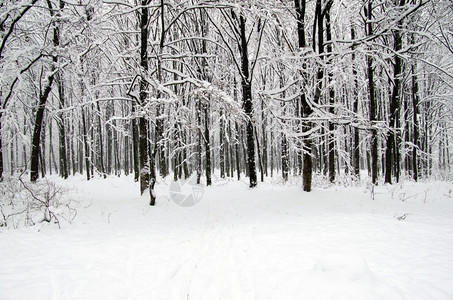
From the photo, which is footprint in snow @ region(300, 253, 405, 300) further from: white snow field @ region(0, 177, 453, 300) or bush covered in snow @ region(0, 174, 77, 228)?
bush covered in snow @ region(0, 174, 77, 228)

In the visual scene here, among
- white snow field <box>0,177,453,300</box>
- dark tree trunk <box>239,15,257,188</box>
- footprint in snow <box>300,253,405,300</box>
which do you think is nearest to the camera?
footprint in snow <box>300,253,405,300</box>

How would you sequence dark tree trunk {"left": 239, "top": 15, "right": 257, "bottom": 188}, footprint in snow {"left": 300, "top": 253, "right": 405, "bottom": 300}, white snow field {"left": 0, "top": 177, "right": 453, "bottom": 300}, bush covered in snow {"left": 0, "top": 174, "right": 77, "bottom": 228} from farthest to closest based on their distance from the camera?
dark tree trunk {"left": 239, "top": 15, "right": 257, "bottom": 188}, bush covered in snow {"left": 0, "top": 174, "right": 77, "bottom": 228}, white snow field {"left": 0, "top": 177, "right": 453, "bottom": 300}, footprint in snow {"left": 300, "top": 253, "right": 405, "bottom": 300}

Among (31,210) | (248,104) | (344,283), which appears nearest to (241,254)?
(344,283)

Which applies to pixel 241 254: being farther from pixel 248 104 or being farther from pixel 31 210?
pixel 248 104

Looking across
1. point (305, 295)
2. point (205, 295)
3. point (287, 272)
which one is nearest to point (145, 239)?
point (205, 295)

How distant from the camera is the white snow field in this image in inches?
121

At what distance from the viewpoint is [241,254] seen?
14.5 ft

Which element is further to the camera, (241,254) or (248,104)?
(248,104)

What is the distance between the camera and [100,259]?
4.35m

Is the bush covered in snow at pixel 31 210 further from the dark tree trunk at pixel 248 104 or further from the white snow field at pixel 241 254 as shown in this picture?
the dark tree trunk at pixel 248 104

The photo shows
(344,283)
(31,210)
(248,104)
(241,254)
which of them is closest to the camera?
(344,283)

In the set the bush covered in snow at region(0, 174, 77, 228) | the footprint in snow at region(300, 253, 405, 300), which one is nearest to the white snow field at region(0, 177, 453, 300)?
the footprint in snow at region(300, 253, 405, 300)

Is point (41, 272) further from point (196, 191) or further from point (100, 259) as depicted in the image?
point (196, 191)

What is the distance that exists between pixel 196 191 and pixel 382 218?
26.4 ft
